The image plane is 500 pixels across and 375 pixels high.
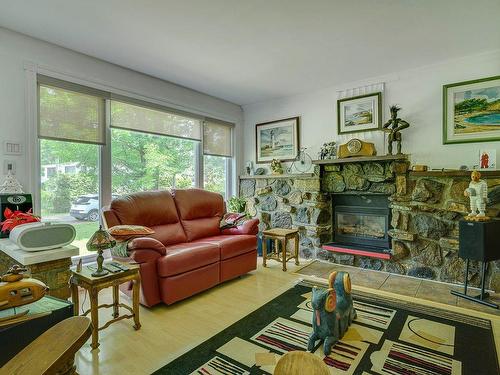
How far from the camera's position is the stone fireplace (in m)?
3.16

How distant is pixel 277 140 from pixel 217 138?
40.3 inches

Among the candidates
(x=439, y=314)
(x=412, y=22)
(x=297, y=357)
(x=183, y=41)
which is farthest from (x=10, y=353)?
(x=412, y=22)

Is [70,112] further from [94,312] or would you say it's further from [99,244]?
[94,312]

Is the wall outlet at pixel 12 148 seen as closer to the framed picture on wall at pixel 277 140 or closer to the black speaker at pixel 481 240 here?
the framed picture on wall at pixel 277 140

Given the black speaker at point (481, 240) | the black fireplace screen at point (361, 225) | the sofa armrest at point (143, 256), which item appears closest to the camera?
the sofa armrest at point (143, 256)

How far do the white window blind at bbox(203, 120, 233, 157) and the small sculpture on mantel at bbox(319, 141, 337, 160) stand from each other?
1.70 meters

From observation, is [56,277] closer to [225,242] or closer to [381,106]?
A: [225,242]

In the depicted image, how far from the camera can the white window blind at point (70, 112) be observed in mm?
2895

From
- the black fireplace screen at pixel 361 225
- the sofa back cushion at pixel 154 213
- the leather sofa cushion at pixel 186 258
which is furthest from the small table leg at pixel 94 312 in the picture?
the black fireplace screen at pixel 361 225

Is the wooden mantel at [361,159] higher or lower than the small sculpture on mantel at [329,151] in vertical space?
lower

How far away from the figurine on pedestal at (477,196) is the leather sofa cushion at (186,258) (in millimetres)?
2593

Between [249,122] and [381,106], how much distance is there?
2.26m

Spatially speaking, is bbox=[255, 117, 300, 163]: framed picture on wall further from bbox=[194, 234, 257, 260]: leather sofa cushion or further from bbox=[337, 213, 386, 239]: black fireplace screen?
bbox=[194, 234, 257, 260]: leather sofa cushion

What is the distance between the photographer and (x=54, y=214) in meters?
3.02
